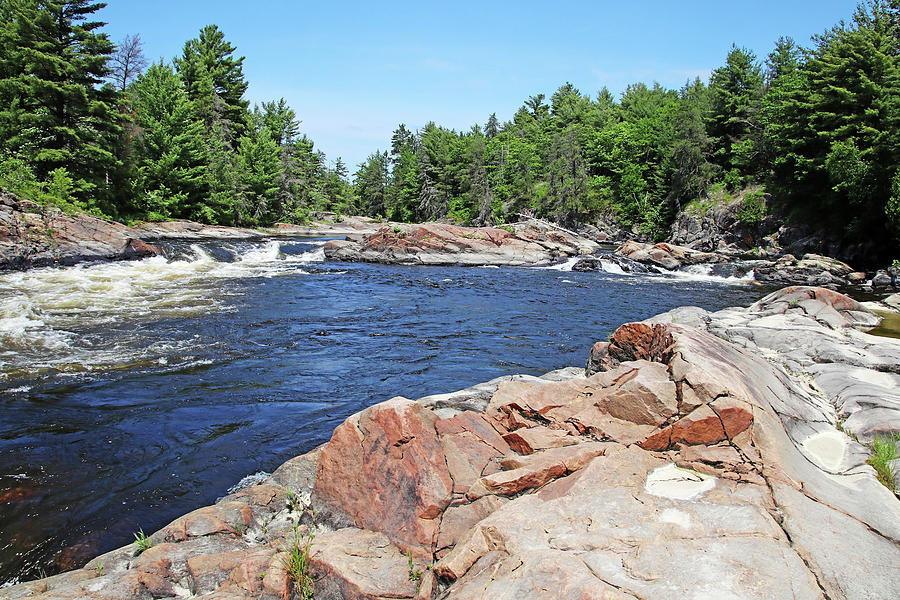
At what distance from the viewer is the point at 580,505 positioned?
12.9 feet

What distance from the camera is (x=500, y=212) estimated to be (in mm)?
67875

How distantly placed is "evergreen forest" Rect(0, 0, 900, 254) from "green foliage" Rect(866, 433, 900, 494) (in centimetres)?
2614

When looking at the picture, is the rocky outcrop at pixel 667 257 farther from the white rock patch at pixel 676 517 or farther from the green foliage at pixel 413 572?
the green foliage at pixel 413 572

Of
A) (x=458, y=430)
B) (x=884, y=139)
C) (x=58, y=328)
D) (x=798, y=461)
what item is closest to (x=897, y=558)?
(x=798, y=461)

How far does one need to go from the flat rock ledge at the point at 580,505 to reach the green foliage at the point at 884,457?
0.34ft

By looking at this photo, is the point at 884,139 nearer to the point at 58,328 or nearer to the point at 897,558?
the point at 897,558

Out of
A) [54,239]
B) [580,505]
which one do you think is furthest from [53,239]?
[580,505]

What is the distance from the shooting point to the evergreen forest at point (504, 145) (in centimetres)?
2983

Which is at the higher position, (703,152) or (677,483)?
(703,152)

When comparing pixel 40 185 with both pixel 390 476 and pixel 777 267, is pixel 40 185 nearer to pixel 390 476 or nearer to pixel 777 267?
pixel 390 476

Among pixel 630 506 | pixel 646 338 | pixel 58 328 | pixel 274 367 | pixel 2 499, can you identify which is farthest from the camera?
pixel 58 328

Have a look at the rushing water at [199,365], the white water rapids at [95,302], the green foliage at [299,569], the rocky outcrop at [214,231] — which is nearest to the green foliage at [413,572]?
the green foliage at [299,569]

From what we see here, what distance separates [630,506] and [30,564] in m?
5.60

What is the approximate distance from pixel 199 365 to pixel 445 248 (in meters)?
25.8
